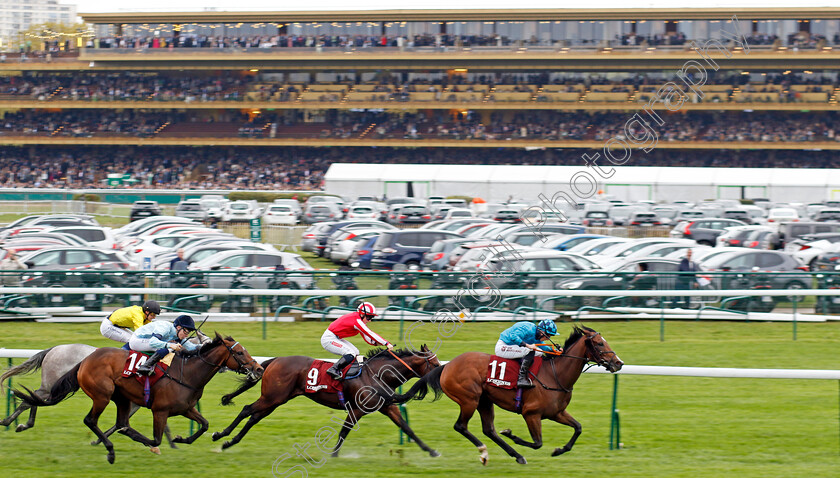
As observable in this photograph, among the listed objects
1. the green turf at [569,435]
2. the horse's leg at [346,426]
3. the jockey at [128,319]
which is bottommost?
the green turf at [569,435]

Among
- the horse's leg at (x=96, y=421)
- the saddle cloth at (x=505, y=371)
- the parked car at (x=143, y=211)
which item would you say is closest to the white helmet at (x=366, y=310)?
the saddle cloth at (x=505, y=371)

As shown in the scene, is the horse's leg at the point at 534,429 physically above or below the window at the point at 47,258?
below

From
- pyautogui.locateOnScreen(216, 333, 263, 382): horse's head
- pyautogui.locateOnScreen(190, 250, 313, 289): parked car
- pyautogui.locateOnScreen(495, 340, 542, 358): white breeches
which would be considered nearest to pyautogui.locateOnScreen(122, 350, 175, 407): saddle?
pyautogui.locateOnScreen(216, 333, 263, 382): horse's head

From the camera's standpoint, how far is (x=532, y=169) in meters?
42.9

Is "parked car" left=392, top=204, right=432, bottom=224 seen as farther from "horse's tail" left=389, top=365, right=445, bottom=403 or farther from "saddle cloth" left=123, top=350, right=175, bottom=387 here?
"saddle cloth" left=123, top=350, right=175, bottom=387

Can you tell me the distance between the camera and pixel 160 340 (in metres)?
8.29

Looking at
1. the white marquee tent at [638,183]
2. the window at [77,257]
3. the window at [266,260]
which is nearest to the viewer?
the window at [77,257]

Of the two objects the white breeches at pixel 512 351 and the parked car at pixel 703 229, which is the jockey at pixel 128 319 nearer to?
the white breeches at pixel 512 351

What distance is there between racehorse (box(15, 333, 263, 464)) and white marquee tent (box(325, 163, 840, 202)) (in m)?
32.8

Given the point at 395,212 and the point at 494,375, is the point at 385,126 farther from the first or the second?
the point at 494,375

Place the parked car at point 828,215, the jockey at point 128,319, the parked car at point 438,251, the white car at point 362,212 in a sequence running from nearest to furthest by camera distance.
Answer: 1. the jockey at point 128,319
2. the parked car at point 438,251
3. the parked car at point 828,215
4. the white car at point 362,212

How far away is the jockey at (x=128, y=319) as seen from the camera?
8.80m

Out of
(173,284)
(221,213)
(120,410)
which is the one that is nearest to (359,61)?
(221,213)

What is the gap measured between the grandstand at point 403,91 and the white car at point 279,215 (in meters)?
20.2
